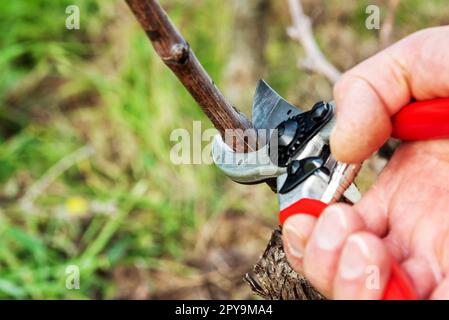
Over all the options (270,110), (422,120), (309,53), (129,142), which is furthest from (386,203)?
(129,142)

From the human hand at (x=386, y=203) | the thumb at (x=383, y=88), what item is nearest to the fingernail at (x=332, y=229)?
the human hand at (x=386, y=203)

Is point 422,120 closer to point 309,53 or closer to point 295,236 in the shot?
point 295,236

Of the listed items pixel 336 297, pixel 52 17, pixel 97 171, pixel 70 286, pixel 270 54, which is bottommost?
pixel 70 286

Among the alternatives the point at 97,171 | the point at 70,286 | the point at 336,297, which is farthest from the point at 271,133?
the point at 97,171

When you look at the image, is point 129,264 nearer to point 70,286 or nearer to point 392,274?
point 70,286

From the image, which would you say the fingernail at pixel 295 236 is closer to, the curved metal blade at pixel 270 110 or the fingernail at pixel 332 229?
the fingernail at pixel 332 229

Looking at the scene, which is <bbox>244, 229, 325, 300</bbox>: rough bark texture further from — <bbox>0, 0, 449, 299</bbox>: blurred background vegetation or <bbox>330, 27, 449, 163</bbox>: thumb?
<bbox>0, 0, 449, 299</bbox>: blurred background vegetation
